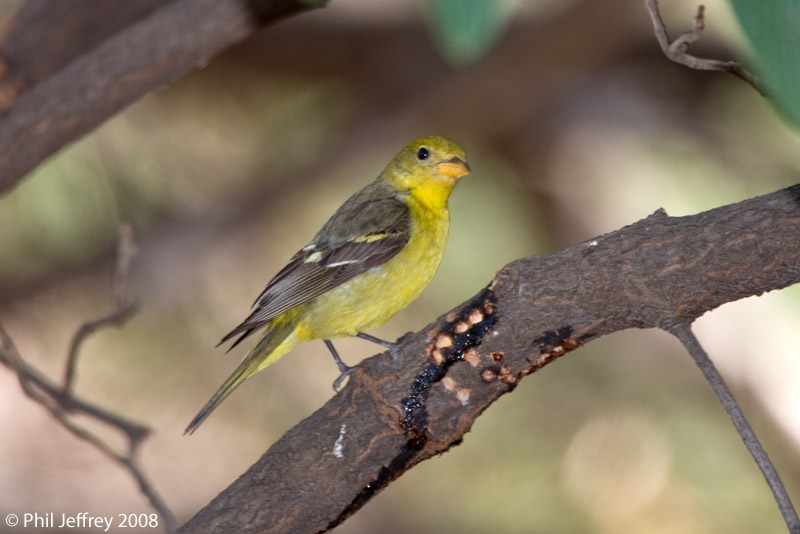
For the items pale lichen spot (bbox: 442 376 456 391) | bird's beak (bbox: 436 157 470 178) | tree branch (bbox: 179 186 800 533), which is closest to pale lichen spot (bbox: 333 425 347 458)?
tree branch (bbox: 179 186 800 533)

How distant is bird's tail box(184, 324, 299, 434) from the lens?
3.13m

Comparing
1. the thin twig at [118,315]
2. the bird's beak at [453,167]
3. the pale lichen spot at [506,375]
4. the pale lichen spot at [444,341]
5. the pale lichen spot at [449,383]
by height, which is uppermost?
the thin twig at [118,315]

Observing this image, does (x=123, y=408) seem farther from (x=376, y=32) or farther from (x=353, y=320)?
(x=376, y=32)

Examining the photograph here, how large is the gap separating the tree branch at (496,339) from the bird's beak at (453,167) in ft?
4.47

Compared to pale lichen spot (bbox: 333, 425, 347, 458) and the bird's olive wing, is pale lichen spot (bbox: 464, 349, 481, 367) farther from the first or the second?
the bird's olive wing

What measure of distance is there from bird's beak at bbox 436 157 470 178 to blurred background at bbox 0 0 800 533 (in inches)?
47.3

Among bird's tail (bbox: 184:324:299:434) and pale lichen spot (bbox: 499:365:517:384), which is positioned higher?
bird's tail (bbox: 184:324:299:434)

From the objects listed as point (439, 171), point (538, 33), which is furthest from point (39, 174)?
point (538, 33)

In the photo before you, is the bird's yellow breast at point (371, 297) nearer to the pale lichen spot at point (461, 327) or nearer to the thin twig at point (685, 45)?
the pale lichen spot at point (461, 327)

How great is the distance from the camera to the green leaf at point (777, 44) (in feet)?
3.07

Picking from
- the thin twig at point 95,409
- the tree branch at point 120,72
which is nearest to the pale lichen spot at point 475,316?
the thin twig at point 95,409

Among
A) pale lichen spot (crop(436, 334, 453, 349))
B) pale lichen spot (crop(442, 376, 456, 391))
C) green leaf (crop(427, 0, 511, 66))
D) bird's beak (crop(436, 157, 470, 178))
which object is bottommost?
pale lichen spot (crop(442, 376, 456, 391))

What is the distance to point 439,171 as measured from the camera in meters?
3.76

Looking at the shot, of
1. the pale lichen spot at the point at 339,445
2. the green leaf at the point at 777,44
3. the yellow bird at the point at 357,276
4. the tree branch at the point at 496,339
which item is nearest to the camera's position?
the green leaf at the point at 777,44
